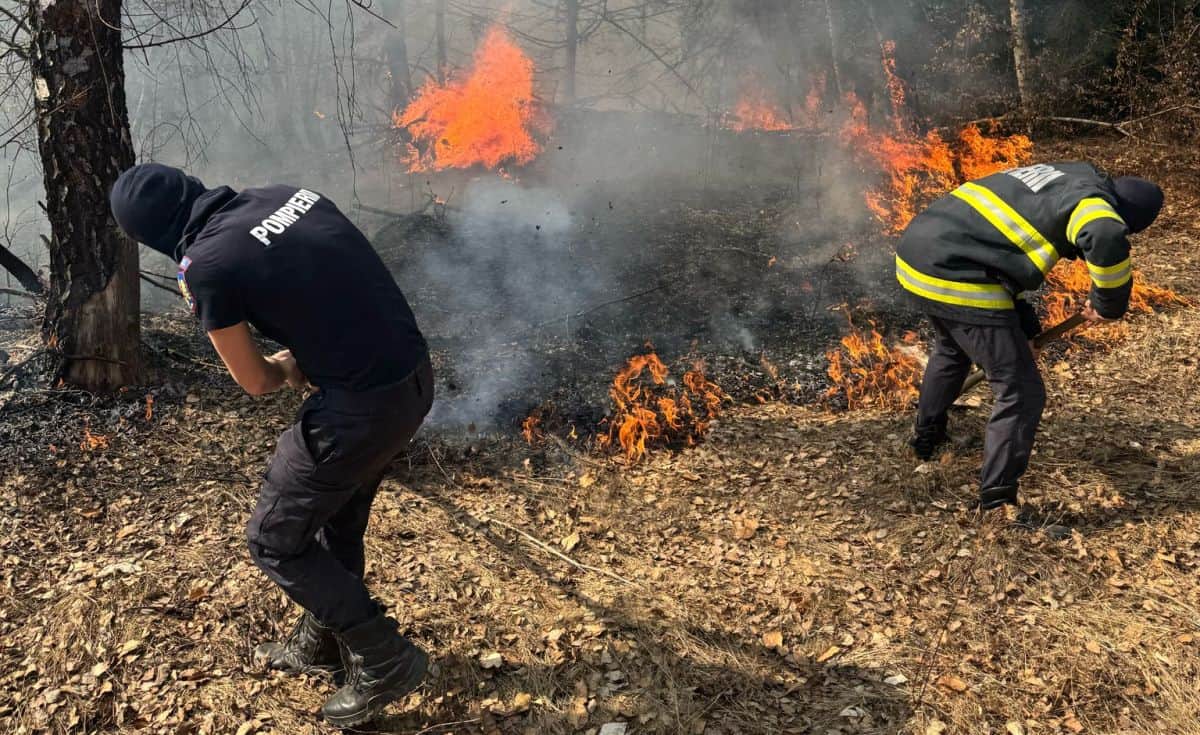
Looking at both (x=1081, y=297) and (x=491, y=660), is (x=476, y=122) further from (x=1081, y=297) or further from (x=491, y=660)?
(x=491, y=660)

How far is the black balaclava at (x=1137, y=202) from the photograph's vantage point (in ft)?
12.5

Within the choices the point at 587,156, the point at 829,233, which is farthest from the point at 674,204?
the point at 587,156

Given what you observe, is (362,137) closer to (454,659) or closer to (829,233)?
(829,233)

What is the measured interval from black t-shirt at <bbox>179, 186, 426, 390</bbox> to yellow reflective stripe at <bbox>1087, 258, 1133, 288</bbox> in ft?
11.1

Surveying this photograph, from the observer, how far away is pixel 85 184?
191 inches

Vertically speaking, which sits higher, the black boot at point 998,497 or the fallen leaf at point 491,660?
the black boot at point 998,497

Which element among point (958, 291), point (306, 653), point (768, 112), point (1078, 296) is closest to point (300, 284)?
point (306, 653)

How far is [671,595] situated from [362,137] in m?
14.3

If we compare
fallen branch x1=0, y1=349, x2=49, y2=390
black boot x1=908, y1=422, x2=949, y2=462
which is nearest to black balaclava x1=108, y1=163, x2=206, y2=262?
fallen branch x1=0, y1=349, x2=49, y2=390

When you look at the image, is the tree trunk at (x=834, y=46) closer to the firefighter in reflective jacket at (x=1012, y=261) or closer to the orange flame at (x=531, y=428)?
the firefighter in reflective jacket at (x=1012, y=261)

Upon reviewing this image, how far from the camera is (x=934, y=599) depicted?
3756 millimetres

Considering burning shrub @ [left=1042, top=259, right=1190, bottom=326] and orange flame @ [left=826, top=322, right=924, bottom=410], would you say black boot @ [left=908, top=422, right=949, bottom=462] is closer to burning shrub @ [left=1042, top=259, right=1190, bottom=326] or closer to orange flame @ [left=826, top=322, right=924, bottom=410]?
orange flame @ [left=826, top=322, right=924, bottom=410]

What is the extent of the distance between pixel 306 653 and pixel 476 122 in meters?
11.1

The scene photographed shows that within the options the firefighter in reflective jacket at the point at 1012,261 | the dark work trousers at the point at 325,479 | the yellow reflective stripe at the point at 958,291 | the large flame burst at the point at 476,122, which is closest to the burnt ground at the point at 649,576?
the firefighter in reflective jacket at the point at 1012,261
